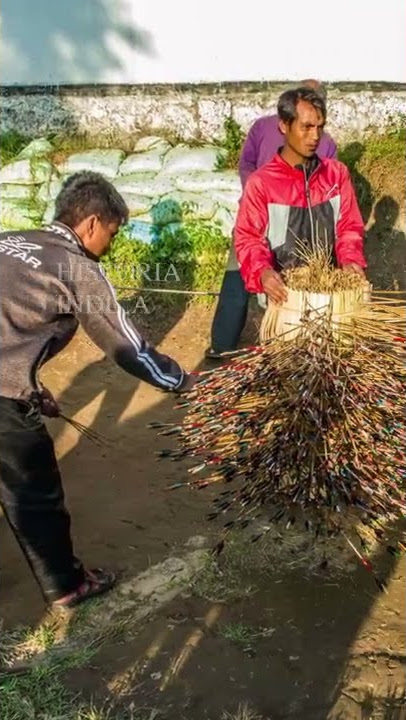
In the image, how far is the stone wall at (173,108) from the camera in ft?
23.8

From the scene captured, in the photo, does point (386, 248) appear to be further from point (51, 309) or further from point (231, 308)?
point (51, 309)

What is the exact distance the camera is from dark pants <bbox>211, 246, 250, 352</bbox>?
498cm

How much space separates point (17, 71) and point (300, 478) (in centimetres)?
608

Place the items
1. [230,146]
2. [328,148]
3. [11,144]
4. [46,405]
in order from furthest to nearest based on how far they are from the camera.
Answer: [11,144] < [230,146] < [328,148] < [46,405]

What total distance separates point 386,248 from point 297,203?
3363 millimetres

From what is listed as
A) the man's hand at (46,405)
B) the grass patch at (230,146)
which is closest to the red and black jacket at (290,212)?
the man's hand at (46,405)

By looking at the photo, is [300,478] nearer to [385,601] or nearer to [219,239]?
[385,601]

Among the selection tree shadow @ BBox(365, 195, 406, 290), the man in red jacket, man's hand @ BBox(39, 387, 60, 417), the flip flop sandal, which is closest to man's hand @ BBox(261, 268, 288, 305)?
the man in red jacket

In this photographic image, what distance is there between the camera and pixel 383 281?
6387 mm

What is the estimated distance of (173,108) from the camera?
7.49 m

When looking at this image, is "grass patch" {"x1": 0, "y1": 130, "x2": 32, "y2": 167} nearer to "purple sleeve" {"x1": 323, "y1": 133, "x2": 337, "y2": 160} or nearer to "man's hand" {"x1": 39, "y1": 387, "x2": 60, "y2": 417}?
"purple sleeve" {"x1": 323, "y1": 133, "x2": 337, "y2": 160}

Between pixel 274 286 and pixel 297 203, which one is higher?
pixel 297 203

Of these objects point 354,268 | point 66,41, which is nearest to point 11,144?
point 66,41

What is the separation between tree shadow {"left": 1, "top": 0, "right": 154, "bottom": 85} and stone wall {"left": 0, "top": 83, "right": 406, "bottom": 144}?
145mm
